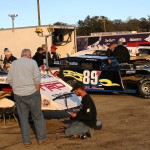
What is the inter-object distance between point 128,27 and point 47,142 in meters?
79.4

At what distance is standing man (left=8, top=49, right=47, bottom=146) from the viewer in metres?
7.17

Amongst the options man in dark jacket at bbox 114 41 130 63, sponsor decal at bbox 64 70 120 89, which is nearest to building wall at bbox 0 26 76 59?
man in dark jacket at bbox 114 41 130 63

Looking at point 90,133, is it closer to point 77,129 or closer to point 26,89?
point 77,129

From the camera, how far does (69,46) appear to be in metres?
20.5

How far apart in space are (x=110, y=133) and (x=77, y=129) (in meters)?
0.78

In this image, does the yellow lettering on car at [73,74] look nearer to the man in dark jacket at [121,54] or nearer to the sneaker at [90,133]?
the man in dark jacket at [121,54]

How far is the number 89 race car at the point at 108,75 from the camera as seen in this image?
42.9 ft

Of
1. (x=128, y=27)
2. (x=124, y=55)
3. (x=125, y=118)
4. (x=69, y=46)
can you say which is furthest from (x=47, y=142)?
(x=128, y=27)

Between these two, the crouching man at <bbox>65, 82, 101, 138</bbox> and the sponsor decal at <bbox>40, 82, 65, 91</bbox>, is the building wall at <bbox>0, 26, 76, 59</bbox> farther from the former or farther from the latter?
the crouching man at <bbox>65, 82, 101, 138</bbox>

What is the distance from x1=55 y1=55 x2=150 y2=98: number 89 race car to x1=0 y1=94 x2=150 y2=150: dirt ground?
170 cm

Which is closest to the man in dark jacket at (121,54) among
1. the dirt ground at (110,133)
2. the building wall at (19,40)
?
the dirt ground at (110,133)

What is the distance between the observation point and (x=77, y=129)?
758cm

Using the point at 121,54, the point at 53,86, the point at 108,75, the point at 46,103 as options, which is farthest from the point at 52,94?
the point at 121,54

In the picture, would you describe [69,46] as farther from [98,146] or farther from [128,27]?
[128,27]
